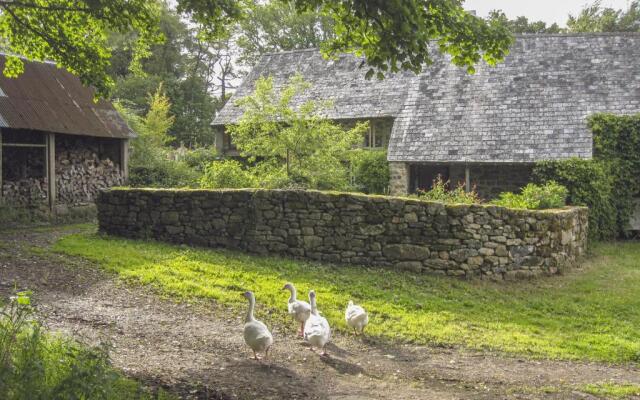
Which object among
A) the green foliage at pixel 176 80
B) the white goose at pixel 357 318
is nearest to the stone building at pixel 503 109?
the white goose at pixel 357 318

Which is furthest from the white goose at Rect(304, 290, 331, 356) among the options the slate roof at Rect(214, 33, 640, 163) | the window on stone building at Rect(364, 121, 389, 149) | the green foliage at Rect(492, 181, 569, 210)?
the window on stone building at Rect(364, 121, 389, 149)

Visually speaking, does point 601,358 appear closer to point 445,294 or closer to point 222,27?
point 445,294

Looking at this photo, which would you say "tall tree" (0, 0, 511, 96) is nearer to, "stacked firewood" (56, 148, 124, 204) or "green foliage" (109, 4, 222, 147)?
"stacked firewood" (56, 148, 124, 204)

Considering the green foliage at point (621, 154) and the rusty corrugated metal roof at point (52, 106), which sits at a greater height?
the rusty corrugated metal roof at point (52, 106)

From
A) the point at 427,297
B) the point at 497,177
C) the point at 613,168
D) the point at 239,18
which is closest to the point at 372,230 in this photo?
the point at 427,297

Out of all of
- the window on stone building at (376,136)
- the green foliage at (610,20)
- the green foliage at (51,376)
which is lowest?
the green foliage at (51,376)

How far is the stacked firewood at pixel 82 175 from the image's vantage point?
1975 cm

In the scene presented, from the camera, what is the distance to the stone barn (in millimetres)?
17719

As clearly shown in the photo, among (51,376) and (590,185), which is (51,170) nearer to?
(51,376)

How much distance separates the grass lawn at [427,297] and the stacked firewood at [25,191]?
19.0 ft

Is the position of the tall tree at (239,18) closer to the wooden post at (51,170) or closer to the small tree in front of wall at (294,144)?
the small tree in front of wall at (294,144)

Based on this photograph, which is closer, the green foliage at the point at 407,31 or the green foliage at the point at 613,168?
the green foliage at the point at 407,31

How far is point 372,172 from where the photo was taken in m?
21.8

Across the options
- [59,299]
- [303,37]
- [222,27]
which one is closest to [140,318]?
[59,299]
